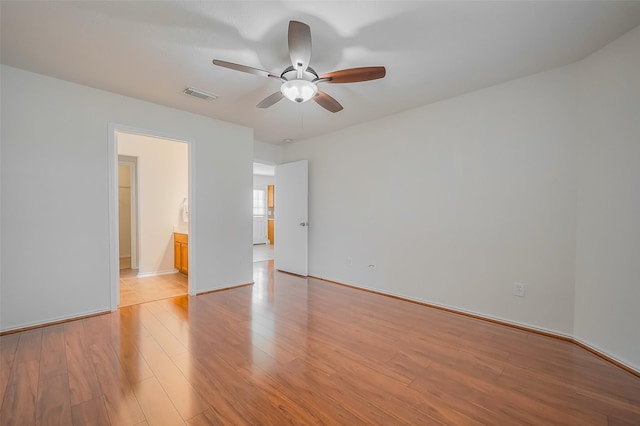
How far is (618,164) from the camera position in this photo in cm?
215

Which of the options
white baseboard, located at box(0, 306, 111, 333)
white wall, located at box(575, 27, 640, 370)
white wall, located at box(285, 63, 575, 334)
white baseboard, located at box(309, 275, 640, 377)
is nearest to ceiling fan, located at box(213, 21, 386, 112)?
white wall, located at box(285, 63, 575, 334)

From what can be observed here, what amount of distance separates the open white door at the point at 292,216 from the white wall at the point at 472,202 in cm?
77

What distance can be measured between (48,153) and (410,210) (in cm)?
412

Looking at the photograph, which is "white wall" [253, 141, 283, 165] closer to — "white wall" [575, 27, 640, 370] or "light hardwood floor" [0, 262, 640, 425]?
"light hardwood floor" [0, 262, 640, 425]

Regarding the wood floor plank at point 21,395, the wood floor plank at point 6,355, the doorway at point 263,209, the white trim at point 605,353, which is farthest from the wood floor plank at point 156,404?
the doorway at point 263,209

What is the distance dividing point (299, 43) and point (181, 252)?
4244mm

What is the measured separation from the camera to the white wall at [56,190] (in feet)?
8.49

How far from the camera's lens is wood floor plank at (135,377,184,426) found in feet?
4.95

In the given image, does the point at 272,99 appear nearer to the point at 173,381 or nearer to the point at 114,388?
the point at 173,381

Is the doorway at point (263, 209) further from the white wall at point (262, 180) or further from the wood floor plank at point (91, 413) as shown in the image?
the wood floor plank at point (91, 413)

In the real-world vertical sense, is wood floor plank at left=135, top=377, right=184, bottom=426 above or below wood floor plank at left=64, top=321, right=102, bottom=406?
above

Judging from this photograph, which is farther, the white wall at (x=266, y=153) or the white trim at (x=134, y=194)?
the white wall at (x=266, y=153)

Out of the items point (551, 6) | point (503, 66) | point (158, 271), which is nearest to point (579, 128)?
point (503, 66)

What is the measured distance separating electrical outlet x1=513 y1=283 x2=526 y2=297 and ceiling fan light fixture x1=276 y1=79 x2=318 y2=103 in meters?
2.76
